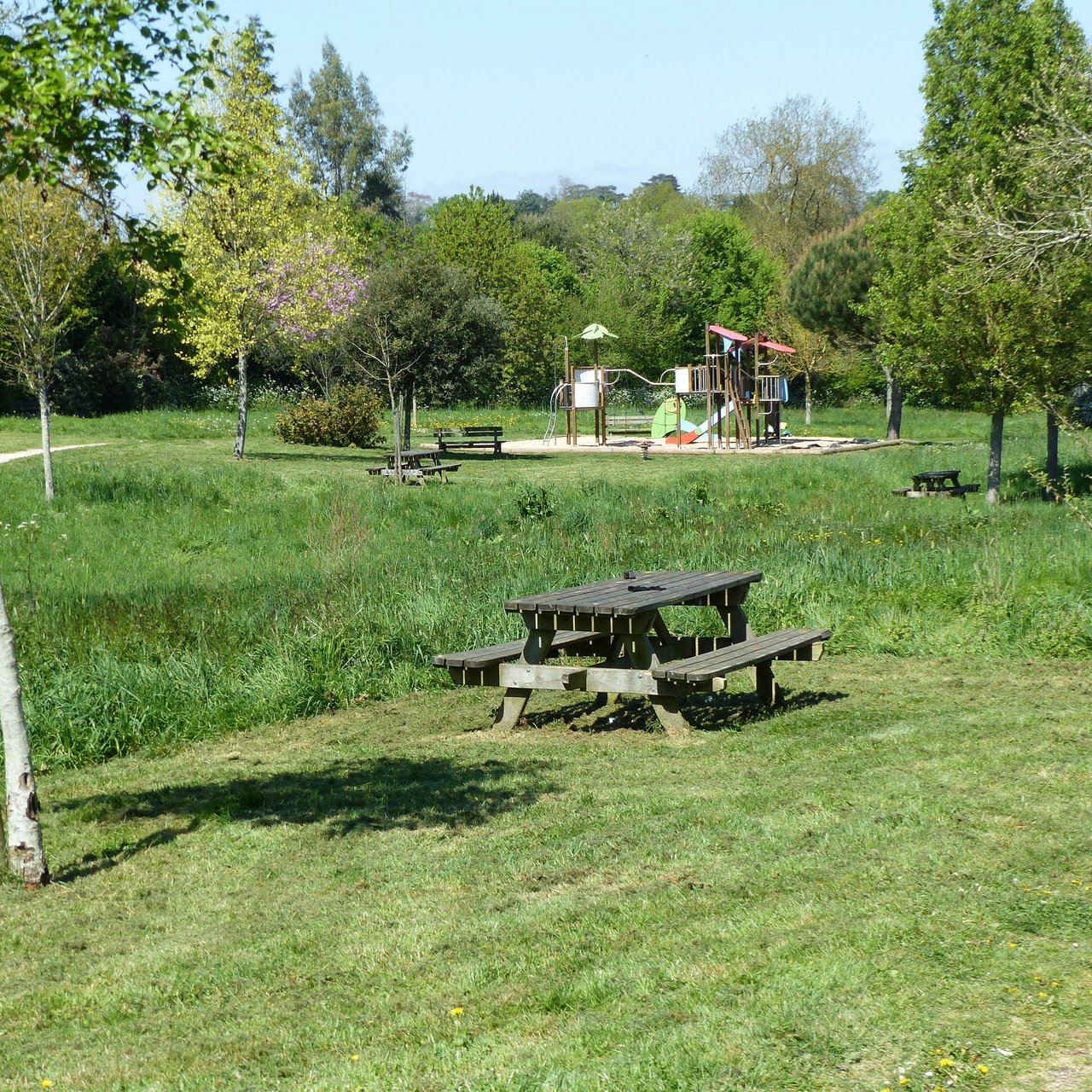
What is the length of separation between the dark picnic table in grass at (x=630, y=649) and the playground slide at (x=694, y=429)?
954 inches

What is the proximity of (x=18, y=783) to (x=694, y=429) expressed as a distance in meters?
32.3

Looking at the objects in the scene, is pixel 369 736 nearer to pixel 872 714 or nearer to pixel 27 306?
pixel 872 714

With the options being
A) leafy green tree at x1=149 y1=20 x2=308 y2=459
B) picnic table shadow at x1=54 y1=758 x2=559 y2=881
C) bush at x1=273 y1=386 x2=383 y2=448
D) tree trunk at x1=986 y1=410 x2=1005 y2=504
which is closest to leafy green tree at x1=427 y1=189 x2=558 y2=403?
bush at x1=273 y1=386 x2=383 y2=448

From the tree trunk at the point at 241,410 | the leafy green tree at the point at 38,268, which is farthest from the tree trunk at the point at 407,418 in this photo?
the leafy green tree at the point at 38,268

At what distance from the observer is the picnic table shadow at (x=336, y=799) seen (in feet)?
20.7

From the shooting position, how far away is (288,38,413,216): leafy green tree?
6391cm

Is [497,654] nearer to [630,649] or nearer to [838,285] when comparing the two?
[630,649]

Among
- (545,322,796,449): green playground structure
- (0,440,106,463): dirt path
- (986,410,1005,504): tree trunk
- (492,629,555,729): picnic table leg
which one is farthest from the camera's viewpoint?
(545,322,796,449): green playground structure

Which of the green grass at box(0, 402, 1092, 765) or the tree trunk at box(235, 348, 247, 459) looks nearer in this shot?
the green grass at box(0, 402, 1092, 765)

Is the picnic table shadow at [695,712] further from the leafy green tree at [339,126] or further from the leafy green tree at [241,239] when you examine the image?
the leafy green tree at [339,126]

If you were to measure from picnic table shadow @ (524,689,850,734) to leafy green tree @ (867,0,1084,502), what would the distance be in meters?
11.0

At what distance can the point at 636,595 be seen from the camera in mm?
8359

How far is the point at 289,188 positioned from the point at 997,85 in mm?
15166

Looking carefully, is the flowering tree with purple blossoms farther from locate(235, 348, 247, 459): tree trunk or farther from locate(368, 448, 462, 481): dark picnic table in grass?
locate(368, 448, 462, 481): dark picnic table in grass
